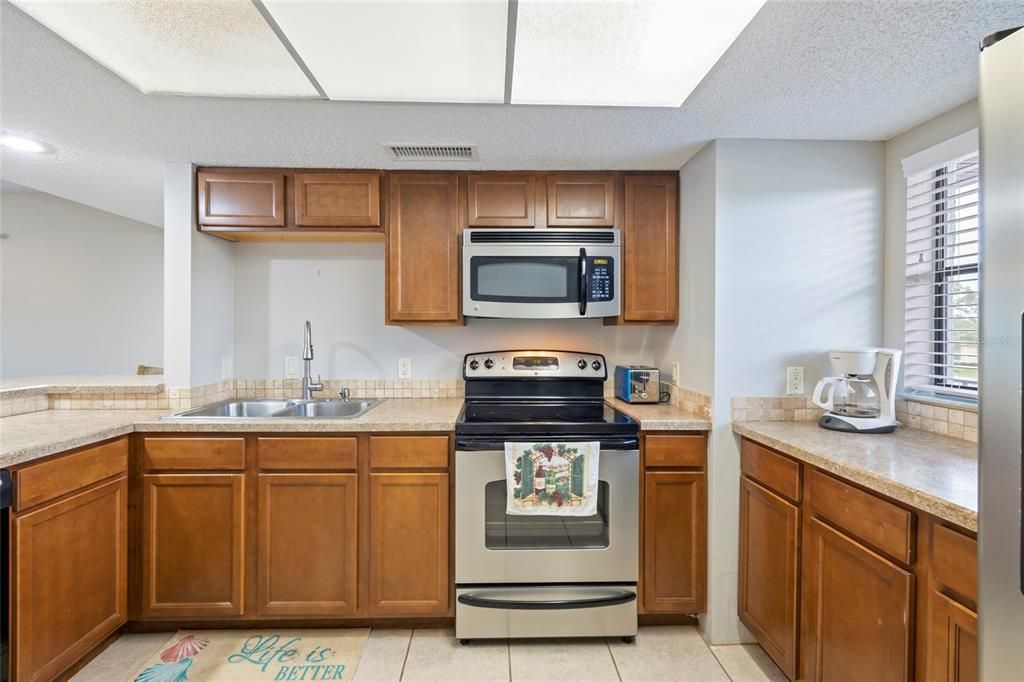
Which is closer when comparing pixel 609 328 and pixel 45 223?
pixel 609 328

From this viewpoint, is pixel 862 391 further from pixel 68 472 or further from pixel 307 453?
pixel 68 472

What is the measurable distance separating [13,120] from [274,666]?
240cm

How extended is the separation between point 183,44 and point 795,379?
257cm

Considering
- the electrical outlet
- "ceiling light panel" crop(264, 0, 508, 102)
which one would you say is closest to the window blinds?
the electrical outlet

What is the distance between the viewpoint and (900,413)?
6.71 feet

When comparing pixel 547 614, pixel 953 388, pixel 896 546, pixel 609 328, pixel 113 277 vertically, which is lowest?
pixel 547 614

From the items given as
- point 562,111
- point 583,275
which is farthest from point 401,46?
point 583,275

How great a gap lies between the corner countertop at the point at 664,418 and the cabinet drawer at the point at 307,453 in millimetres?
1281

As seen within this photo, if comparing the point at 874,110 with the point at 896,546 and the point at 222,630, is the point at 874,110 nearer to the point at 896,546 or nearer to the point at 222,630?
the point at 896,546

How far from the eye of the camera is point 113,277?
4340 millimetres

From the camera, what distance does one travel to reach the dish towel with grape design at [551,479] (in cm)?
208

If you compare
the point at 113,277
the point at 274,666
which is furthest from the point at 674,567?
the point at 113,277

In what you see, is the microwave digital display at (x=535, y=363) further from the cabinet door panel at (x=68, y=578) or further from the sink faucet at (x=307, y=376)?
the cabinet door panel at (x=68, y=578)

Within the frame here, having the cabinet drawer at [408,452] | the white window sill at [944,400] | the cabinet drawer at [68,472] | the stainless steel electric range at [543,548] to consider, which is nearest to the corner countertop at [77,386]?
the cabinet drawer at [68,472]
